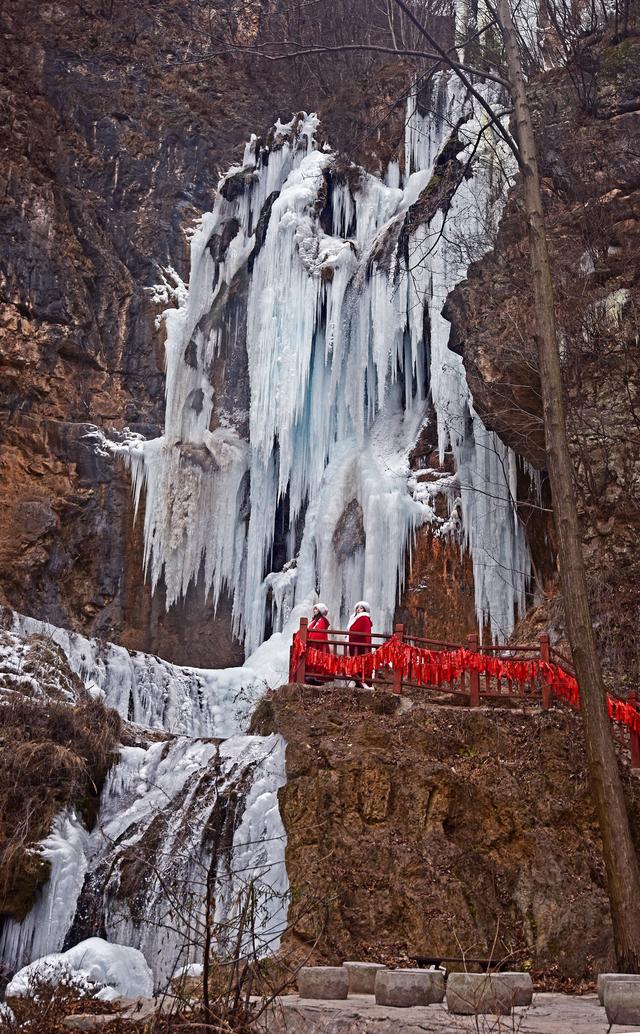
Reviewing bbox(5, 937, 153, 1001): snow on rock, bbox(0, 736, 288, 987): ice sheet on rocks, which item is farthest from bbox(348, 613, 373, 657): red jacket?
bbox(5, 937, 153, 1001): snow on rock

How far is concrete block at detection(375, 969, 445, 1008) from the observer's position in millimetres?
5035

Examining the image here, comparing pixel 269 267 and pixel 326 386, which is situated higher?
pixel 269 267

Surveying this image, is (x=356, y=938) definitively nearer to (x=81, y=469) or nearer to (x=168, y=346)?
(x=81, y=469)

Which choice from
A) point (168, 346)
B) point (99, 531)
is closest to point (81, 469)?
point (99, 531)

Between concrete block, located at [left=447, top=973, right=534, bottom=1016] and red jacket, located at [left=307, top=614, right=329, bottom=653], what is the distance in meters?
6.70

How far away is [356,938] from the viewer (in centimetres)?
916

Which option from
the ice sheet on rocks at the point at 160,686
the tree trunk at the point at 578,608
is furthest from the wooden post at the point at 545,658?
the ice sheet on rocks at the point at 160,686

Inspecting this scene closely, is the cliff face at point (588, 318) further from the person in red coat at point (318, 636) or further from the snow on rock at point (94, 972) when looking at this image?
the snow on rock at point (94, 972)

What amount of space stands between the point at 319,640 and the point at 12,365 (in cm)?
1260

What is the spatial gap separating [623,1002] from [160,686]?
14198 mm

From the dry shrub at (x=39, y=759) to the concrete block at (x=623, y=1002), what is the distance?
825 cm

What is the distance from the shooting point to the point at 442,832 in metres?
9.83

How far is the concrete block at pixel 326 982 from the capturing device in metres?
5.34

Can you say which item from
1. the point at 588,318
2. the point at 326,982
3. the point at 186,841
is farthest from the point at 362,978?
the point at 588,318
